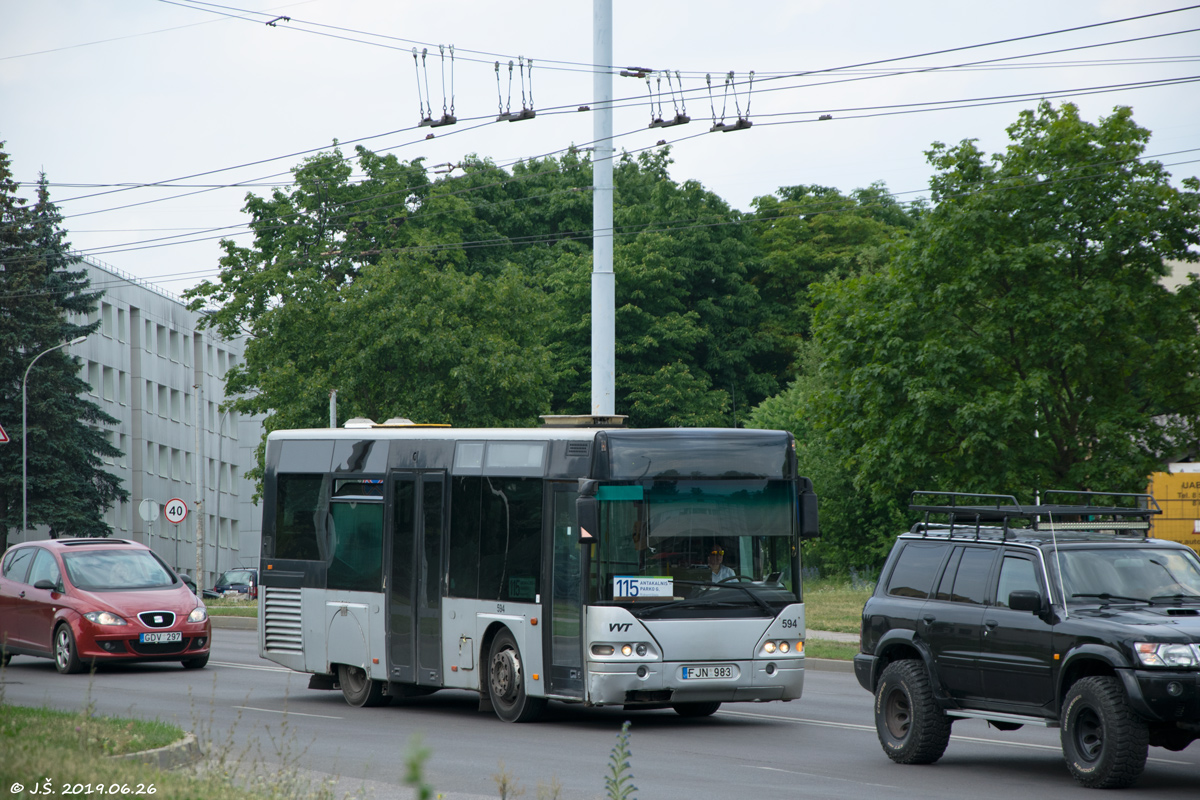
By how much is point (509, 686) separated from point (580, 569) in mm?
1632

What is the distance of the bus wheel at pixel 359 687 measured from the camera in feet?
57.2

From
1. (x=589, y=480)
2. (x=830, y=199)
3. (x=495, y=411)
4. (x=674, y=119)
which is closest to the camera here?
(x=589, y=480)

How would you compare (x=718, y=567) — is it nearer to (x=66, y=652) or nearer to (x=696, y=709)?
(x=696, y=709)

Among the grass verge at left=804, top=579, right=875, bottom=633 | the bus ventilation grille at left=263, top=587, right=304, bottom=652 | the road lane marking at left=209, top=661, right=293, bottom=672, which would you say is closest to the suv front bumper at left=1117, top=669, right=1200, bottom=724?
the bus ventilation grille at left=263, top=587, right=304, bottom=652

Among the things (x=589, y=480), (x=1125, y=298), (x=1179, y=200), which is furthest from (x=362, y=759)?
(x=1179, y=200)

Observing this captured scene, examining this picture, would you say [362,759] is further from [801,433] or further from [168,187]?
[801,433]

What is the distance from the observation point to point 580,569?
48.6ft

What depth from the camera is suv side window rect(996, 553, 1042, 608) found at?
11898mm

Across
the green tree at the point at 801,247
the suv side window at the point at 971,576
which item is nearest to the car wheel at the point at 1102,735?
the suv side window at the point at 971,576

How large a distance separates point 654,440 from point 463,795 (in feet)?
18.5

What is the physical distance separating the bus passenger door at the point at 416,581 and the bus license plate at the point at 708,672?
9.83 feet

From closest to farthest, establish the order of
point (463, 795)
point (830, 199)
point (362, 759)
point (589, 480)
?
1. point (463, 795)
2. point (362, 759)
3. point (589, 480)
4. point (830, 199)

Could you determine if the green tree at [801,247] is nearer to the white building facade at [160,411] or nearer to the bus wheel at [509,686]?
the white building facade at [160,411]

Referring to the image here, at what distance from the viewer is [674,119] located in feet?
75.8
